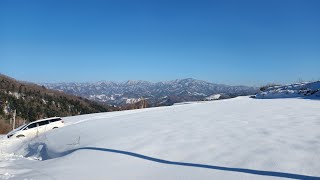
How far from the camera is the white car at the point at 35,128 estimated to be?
23922 mm

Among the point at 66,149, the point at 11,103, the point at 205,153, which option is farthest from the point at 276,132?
the point at 11,103

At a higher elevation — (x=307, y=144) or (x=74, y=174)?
(x=307, y=144)

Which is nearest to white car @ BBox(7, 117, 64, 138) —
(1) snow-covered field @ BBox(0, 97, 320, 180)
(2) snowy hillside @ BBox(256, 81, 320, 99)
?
(1) snow-covered field @ BBox(0, 97, 320, 180)

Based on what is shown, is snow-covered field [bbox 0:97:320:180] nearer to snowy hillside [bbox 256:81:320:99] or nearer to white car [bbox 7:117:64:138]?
white car [bbox 7:117:64:138]

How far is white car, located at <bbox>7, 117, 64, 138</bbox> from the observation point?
23.9 metres

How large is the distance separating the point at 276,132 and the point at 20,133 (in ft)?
63.5

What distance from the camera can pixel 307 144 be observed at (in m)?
8.21

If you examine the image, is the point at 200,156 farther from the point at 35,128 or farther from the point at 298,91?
the point at 298,91

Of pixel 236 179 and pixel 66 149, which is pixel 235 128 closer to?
pixel 236 179

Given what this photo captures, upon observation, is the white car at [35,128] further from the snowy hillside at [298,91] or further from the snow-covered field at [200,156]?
the snowy hillside at [298,91]

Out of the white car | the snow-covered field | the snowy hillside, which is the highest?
the snowy hillside

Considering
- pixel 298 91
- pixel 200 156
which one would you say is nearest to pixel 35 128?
pixel 200 156

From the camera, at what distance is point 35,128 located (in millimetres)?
24672

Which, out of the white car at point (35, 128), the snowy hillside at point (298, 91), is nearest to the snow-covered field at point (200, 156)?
the white car at point (35, 128)
